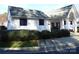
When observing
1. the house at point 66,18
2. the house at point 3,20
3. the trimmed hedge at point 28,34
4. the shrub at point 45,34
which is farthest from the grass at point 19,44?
the house at point 66,18

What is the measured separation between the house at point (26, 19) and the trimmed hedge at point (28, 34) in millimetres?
68

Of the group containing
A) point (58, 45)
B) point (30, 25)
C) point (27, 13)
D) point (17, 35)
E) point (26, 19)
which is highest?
point (27, 13)

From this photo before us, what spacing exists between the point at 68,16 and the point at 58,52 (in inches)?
25.0

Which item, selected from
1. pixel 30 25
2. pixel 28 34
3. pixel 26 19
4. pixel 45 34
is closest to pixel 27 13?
pixel 26 19

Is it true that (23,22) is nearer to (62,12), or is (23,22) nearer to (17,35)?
(17,35)

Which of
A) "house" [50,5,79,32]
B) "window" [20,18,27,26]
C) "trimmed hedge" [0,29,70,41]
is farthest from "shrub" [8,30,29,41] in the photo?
"house" [50,5,79,32]

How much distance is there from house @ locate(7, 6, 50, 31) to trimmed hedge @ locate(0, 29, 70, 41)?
0.07 metres

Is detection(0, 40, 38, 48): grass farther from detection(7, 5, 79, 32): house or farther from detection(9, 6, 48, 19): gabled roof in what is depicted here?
detection(9, 6, 48, 19): gabled roof

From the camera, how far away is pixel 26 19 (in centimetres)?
321

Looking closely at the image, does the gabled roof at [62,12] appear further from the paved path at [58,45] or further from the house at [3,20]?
the house at [3,20]

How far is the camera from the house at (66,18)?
3.18 m

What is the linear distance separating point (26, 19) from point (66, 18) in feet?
2.25

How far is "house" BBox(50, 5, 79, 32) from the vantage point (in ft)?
10.4
